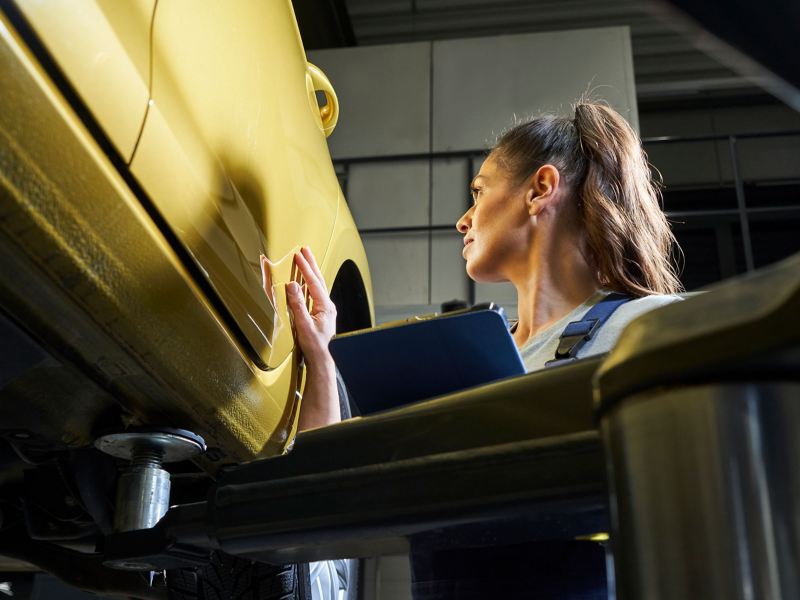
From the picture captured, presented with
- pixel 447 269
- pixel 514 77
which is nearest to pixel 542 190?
pixel 447 269

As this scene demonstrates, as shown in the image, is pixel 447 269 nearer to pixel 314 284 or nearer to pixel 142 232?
pixel 314 284

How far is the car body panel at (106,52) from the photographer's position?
0.96m

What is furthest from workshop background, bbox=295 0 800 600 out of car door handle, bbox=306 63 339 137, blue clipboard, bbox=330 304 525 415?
blue clipboard, bbox=330 304 525 415

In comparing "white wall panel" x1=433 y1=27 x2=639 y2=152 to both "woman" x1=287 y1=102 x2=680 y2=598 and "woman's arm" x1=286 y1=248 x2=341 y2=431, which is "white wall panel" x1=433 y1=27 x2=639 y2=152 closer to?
"woman" x1=287 y1=102 x2=680 y2=598

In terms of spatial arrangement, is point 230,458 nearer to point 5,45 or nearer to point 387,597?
point 5,45

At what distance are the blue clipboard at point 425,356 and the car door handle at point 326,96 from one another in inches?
44.9

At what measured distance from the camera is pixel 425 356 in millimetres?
832

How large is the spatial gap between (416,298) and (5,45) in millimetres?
5589

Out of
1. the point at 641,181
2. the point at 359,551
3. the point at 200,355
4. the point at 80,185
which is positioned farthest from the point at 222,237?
the point at 641,181

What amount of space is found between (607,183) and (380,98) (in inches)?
222

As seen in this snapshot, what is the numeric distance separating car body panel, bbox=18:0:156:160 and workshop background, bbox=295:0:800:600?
499cm

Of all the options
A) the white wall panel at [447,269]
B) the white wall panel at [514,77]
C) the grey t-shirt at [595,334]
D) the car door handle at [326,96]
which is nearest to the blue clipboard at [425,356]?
the grey t-shirt at [595,334]

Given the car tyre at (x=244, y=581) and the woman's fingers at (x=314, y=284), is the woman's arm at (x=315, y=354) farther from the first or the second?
the car tyre at (x=244, y=581)

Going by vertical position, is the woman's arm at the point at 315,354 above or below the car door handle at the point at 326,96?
below
